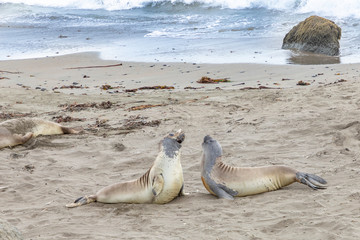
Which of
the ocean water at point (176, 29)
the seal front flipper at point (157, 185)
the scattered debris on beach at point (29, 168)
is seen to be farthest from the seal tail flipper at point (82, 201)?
the ocean water at point (176, 29)

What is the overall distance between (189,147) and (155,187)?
205 cm

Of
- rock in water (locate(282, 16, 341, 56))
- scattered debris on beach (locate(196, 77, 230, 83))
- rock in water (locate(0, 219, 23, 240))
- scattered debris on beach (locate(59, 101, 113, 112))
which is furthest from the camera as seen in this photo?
rock in water (locate(282, 16, 341, 56))

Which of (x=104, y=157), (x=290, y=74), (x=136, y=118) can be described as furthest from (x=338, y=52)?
(x=104, y=157)

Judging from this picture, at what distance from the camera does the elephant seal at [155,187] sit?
15.2 ft

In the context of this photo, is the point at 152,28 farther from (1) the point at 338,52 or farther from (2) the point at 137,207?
(2) the point at 137,207

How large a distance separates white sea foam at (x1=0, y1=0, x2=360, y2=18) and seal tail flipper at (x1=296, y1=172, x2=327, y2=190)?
18.2 m

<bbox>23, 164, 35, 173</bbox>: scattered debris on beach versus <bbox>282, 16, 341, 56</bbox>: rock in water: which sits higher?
<bbox>282, 16, 341, 56</bbox>: rock in water

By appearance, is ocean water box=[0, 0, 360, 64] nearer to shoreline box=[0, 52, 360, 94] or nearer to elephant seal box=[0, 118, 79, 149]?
shoreline box=[0, 52, 360, 94]

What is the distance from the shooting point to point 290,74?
1154cm

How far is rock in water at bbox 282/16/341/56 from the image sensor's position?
48.7ft

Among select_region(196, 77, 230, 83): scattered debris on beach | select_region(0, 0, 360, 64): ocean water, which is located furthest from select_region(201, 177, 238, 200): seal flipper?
select_region(0, 0, 360, 64): ocean water

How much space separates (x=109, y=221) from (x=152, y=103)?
5281mm

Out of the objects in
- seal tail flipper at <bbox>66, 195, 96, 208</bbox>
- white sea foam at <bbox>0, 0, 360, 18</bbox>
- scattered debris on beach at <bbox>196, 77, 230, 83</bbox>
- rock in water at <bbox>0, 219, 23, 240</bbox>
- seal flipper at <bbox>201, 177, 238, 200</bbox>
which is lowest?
seal tail flipper at <bbox>66, 195, 96, 208</bbox>

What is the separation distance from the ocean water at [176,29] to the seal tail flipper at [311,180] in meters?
8.91
